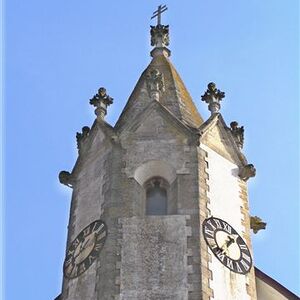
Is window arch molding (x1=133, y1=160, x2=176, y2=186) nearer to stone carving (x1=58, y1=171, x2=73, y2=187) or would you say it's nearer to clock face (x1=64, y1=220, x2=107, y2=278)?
clock face (x1=64, y1=220, x2=107, y2=278)

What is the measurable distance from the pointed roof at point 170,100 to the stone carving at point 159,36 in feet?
6.13

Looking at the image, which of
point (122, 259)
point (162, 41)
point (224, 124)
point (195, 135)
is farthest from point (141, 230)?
point (162, 41)

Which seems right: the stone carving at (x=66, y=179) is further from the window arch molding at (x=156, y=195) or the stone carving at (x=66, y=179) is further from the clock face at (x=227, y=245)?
the clock face at (x=227, y=245)

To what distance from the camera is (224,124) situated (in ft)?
86.1

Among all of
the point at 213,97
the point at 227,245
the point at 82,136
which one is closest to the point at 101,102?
the point at 82,136

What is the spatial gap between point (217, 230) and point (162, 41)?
372 inches

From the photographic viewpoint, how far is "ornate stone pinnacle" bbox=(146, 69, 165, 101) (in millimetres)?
26214

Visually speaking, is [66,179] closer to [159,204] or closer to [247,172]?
[159,204]

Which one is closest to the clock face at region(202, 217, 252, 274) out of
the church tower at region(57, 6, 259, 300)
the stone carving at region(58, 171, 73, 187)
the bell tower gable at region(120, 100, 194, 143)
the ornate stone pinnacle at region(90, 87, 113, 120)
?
the church tower at region(57, 6, 259, 300)

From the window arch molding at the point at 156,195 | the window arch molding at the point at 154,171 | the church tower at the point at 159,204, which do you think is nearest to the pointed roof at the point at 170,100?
the church tower at the point at 159,204

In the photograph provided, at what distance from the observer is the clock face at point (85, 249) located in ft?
73.7

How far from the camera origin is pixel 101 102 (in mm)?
26609

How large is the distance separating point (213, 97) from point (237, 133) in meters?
1.10

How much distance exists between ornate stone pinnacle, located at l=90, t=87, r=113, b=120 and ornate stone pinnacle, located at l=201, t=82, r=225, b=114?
2440mm
